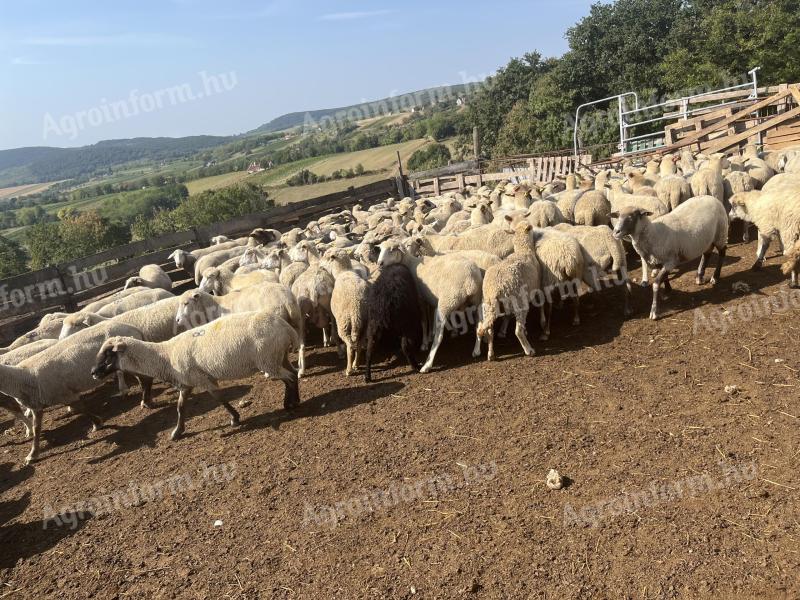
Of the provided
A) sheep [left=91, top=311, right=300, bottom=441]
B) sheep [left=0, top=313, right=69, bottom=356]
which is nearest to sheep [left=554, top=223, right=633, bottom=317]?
sheep [left=91, top=311, right=300, bottom=441]

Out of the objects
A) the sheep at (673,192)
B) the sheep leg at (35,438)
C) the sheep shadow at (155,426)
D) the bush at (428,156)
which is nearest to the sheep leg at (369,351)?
the sheep shadow at (155,426)

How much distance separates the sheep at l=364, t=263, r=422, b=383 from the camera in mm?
7492

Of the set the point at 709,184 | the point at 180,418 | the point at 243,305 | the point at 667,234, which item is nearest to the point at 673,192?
the point at 709,184

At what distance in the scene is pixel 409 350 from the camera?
7793 mm

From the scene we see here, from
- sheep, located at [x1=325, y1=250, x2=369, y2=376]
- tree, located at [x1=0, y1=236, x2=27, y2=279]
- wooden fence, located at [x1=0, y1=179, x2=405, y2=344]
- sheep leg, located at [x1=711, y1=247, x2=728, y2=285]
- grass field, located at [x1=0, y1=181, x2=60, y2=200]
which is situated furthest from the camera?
grass field, located at [x1=0, y1=181, x2=60, y2=200]

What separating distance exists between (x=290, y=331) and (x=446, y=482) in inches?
117

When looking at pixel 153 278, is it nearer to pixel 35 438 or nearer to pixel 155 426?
pixel 35 438

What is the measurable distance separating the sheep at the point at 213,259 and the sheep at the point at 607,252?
8.70m

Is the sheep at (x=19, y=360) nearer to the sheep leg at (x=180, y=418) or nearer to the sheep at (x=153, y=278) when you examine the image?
the sheep leg at (x=180, y=418)

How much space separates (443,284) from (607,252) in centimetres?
253

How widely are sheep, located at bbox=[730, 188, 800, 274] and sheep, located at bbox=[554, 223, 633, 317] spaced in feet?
8.36

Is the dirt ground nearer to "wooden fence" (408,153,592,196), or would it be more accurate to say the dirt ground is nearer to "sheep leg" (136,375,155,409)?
"sheep leg" (136,375,155,409)

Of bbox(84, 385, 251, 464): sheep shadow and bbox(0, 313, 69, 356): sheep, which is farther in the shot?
bbox(0, 313, 69, 356): sheep

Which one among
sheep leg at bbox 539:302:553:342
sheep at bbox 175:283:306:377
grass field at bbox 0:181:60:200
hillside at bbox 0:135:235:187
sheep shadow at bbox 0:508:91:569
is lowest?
sheep shadow at bbox 0:508:91:569
